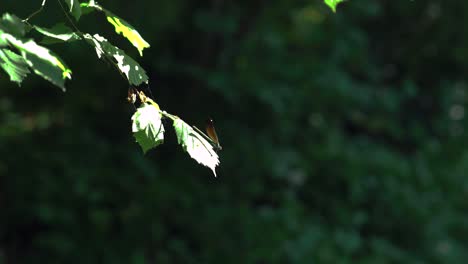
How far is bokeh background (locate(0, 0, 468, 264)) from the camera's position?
Result: 5.21 metres

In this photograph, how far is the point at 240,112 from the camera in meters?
6.17

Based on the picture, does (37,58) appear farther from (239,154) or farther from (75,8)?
(239,154)

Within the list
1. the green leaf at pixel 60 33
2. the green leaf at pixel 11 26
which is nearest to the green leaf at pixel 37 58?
the green leaf at pixel 11 26

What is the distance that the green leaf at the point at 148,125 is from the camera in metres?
1.57

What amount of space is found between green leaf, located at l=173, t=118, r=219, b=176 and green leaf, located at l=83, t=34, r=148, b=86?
131 mm

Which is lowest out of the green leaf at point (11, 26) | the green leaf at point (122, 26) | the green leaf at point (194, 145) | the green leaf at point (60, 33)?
the green leaf at point (11, 26)

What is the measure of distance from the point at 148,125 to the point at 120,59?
0.53 ft

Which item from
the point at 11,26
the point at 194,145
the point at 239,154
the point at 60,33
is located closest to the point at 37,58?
the point at 11,26

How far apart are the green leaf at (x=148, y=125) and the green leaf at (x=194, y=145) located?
4 centimetres

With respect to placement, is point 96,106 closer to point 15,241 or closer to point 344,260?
point 15,241

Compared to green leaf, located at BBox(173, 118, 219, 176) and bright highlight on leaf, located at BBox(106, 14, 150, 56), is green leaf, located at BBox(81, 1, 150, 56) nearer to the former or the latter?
bright highlight on leaf, located at BBox(106, 14, 150, 56)

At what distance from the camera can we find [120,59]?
63.6 inches

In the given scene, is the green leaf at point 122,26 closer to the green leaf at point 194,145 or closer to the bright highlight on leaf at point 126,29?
the bright highlight on leaf at point 126,29

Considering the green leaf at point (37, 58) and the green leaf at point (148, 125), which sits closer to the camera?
the green leaf at point (37, 58)
